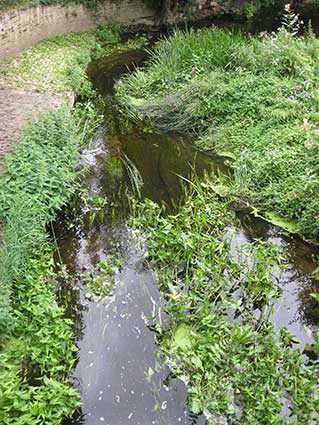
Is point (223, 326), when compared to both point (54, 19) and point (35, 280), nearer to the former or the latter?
point (35, 280)

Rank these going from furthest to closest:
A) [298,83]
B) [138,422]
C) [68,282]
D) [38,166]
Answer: [298,83] < [38,166] < [68,282] < [138,422]

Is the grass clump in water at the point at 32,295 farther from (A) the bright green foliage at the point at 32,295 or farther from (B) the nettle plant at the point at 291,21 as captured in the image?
(B) the nettle plant at the point at 291,21

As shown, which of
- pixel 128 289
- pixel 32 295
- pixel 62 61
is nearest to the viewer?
pixel 32 295

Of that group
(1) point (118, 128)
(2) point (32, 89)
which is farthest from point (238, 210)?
(2) point (32, 89)

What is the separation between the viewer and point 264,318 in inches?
168

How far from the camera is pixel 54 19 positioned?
38.7 ft

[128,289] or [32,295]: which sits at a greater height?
[32,295]

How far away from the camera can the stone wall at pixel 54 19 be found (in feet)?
33.0

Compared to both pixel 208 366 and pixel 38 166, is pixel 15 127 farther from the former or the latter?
pixel 208 366

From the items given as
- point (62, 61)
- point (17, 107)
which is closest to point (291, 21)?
point (62, 61)

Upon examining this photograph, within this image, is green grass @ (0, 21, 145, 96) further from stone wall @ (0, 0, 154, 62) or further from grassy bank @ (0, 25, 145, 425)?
grassy bank @ (0, 25, 145, 425)

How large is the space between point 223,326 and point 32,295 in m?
1.70

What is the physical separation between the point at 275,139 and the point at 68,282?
3801 millimetres

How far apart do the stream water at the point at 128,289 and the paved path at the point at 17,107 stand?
42.2 inches
